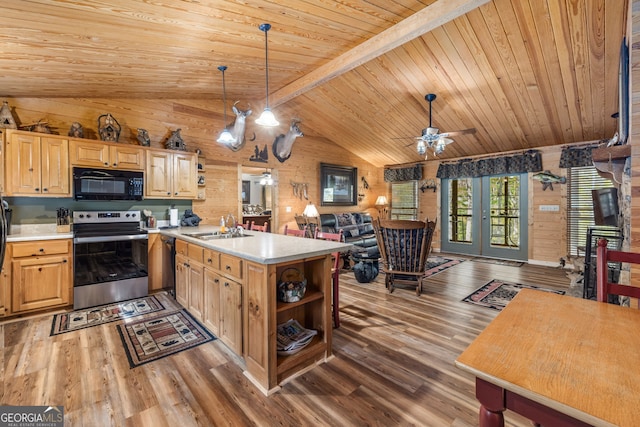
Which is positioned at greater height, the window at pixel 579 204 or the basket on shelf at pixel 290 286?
the window at pixel 579 204

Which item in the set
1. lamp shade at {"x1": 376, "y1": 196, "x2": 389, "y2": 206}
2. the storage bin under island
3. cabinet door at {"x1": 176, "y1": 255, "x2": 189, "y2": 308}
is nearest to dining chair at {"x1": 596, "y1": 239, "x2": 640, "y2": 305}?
the storage bin under island

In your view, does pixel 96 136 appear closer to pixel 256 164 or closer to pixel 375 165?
pixel 256 164

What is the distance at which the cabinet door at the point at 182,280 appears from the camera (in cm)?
322

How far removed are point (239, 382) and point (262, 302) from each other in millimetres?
668

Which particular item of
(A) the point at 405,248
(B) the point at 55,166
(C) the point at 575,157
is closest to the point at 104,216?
(B) the point at 55,166

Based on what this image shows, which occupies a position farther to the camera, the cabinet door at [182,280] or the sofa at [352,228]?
the sofa at [352,228]

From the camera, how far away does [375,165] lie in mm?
8781

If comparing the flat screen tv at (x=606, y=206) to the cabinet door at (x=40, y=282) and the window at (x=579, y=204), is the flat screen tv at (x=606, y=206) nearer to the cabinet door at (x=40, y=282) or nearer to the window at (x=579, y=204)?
the window at (x=579, y=204)

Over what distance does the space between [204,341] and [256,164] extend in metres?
3.98

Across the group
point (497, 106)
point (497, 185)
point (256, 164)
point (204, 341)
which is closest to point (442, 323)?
point (204, 341)

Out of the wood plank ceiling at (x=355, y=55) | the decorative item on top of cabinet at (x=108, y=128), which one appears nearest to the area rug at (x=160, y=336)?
the decorative item on top of cabinet at (x=108, y=128)

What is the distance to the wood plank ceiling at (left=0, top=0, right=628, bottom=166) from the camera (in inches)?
91.1

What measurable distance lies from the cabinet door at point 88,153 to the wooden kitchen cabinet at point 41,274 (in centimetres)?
102

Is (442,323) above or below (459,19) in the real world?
below
